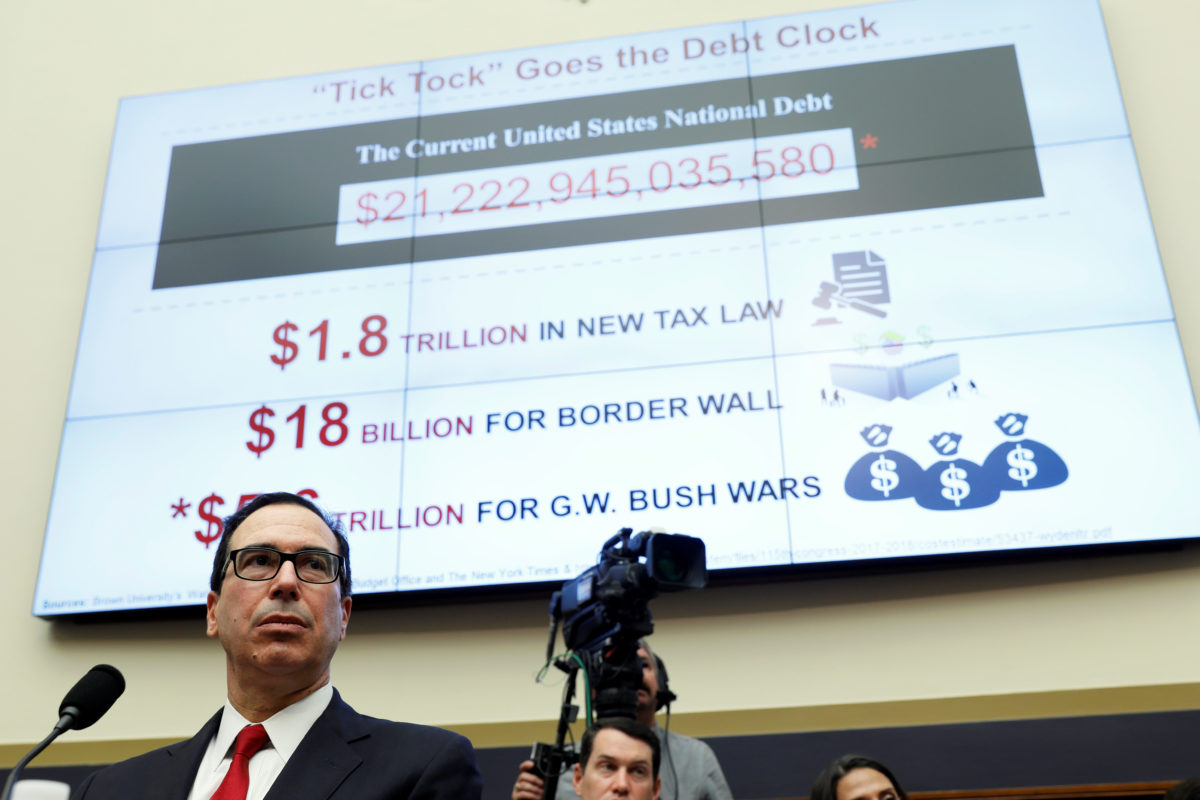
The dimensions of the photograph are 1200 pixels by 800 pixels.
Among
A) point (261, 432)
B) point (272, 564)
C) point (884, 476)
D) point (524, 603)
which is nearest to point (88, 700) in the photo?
point (272, 564)

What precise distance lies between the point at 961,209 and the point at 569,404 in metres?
1.19

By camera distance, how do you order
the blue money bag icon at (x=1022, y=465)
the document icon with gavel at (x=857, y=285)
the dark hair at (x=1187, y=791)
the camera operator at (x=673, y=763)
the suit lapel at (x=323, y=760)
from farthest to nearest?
1. the document icon with gavel at (x=857, y=285)
2. the blue money bag icon at (x=1022, y=465)
3. the camera operator at (x=673, y=763)
4. the dark hair at (x=1187, y=791)
5. the suit lapel at (x=323, y=760)

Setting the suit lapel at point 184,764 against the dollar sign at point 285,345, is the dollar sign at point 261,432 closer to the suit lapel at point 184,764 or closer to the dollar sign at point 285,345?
the dollar sign at point 285,345

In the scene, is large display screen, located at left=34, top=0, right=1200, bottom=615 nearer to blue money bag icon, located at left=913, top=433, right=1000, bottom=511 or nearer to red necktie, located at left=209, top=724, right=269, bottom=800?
blue money bag icon, located at left=913, top=433, right=1000, bottom=511

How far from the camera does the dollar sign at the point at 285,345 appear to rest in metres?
3.12

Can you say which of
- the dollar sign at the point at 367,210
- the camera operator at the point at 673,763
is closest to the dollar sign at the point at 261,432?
the dollar sign at the point at 367,210

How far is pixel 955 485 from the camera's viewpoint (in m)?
2.69

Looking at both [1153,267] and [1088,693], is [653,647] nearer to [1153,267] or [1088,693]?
[1088,693]

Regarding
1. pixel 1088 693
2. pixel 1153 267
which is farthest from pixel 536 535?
pixel 1153 267

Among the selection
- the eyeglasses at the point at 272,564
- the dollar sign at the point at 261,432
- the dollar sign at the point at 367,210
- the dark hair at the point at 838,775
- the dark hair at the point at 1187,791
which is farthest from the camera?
the dollar sign at the point at 367,210

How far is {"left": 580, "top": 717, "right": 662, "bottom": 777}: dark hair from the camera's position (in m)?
1.94

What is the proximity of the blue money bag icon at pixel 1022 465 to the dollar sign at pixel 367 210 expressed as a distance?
6.12 ft

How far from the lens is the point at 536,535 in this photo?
2832 mm

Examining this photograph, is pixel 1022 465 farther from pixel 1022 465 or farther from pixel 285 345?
pixel 285 345
